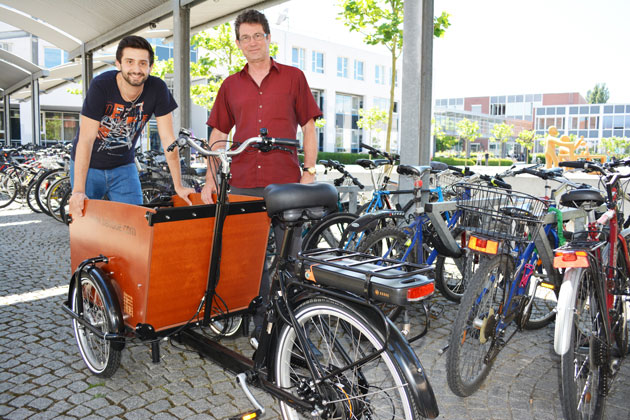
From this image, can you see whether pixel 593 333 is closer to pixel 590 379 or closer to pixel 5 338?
pixel 590 379

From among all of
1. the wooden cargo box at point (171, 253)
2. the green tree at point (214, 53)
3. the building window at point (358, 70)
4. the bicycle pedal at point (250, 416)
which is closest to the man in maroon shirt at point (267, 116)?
the wooden cargo box at point (171, 253)

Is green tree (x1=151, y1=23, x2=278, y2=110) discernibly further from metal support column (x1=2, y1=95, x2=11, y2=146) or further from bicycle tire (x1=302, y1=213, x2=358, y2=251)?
bicycle tire (x1=302, y1=213, x2=358, y2=251)

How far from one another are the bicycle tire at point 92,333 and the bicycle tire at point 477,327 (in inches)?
70.0

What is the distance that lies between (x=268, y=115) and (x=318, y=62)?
45.1 meters

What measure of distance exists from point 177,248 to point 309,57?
148 feet

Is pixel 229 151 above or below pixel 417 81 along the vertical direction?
below

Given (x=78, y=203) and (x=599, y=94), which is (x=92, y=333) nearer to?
(x=78, y=203)

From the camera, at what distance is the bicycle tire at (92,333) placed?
280 centimetres

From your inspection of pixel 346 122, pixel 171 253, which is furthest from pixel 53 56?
pixel 171 253

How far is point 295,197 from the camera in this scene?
85.4 inches

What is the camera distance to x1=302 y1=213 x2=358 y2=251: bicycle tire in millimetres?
3900

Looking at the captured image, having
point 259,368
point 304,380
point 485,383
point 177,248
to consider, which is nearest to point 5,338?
point 177,248

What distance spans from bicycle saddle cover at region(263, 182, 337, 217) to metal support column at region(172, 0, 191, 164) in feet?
24.1

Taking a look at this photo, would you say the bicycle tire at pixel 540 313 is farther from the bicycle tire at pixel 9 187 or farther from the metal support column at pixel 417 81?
the bicycle tire at pixel 9 187
